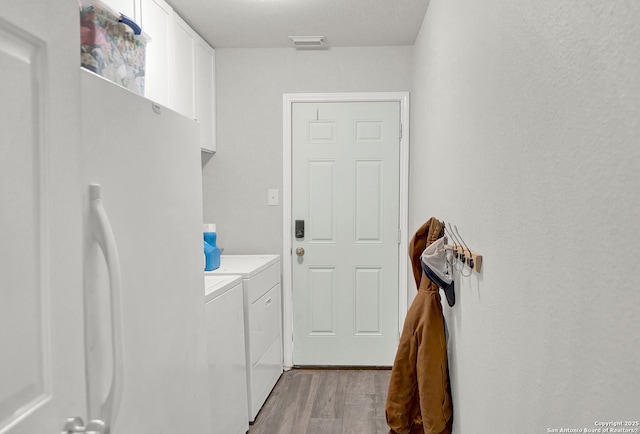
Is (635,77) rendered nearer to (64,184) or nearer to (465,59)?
(64,184)

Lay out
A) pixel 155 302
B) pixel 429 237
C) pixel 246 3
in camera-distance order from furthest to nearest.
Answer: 1. pixel 246 3
2. pixel 429 237
3. pixel 155 302

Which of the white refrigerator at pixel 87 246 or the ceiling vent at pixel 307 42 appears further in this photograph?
the ceiling vent at pixel 307 42

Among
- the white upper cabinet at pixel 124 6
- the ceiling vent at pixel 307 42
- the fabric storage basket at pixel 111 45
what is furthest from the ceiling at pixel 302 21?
the fabric storage basket at pixel 111 45

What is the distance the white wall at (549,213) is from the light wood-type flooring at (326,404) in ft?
3.32

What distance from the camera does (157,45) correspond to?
7.75 feet

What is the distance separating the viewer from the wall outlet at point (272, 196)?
340 centimetres

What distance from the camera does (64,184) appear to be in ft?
2.61

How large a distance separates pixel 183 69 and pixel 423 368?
7.23 ft

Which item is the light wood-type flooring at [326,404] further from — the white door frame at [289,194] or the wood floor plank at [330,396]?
the white door frame at [289,194]

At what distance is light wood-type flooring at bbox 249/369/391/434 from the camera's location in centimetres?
253

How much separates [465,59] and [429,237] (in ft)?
2.41

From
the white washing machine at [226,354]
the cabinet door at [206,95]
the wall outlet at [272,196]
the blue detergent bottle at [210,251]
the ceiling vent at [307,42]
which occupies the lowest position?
the white washing machine at [226,354]

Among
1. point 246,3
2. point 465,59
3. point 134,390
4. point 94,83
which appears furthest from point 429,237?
point 246,3

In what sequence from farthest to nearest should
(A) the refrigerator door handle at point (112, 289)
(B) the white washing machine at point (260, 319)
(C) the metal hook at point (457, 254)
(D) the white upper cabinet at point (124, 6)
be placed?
1. (B) the white washing machine at point (260, 319)
2. (D) the white upper cabinet at point (124, 6)
3. (C) the metal hook at point (457, 254)
4. (A) the refrigerator door handle at point (112, 289)
